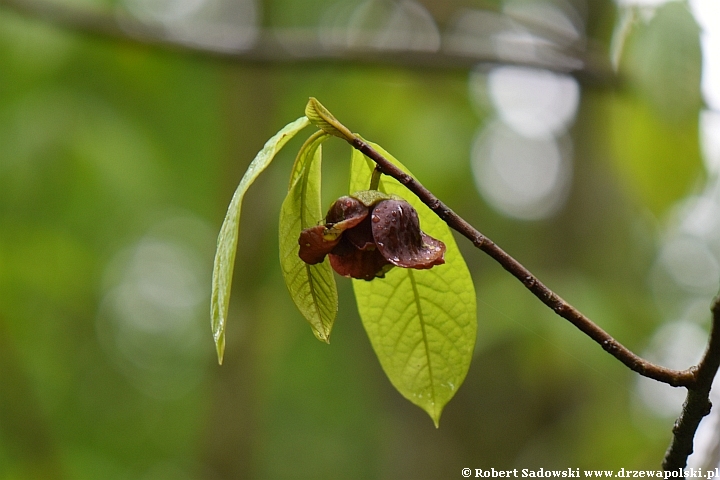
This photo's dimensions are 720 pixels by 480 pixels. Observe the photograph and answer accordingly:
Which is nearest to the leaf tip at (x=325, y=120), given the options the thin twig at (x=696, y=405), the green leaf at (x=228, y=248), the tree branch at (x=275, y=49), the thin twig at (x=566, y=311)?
the green leaf at (x=228, y=248)

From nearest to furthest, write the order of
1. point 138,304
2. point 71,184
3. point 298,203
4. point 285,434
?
point 298,203
point 71,184
point 138,304
point 285,434

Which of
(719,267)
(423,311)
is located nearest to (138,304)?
(719,267)

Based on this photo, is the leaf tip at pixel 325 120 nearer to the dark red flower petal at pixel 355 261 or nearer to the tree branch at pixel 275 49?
the dark red flower petal at pixel 355 261

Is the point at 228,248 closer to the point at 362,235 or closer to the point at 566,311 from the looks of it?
the point at 362,235

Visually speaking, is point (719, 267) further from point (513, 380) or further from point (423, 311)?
point (423, 311)

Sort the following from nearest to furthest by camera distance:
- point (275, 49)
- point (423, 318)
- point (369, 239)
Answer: point (369, 239)
point (423, 318)
point (275, 49)

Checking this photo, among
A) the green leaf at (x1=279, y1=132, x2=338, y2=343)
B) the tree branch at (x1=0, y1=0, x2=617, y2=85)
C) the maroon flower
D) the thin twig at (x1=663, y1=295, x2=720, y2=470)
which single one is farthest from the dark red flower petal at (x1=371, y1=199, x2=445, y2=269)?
the tree branch at (x1=0, y1=0, x2=617, y2=85)

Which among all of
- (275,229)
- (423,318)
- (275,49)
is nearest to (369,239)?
(423,318)

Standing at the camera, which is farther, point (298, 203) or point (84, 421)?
point (84, 421)
